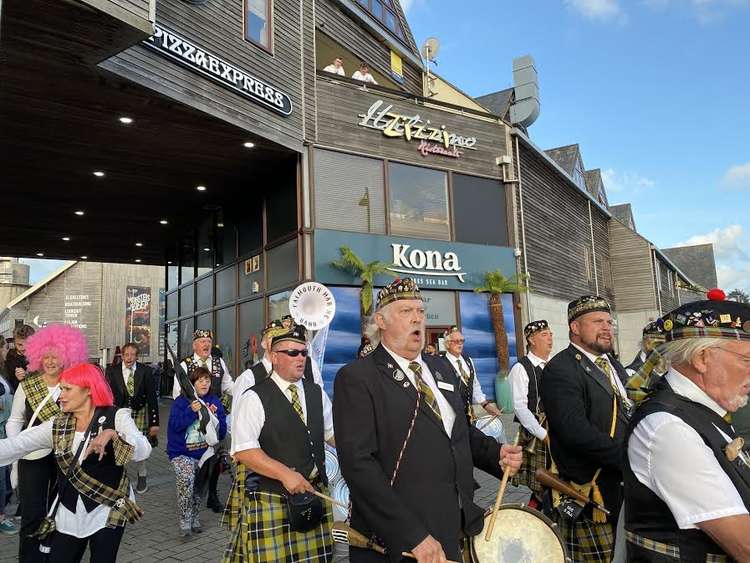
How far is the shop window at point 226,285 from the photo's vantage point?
16.5m

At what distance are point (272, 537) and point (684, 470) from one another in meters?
2.47

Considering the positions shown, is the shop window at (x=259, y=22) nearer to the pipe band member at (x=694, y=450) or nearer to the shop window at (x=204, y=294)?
the shop window at (x=204, y=294)

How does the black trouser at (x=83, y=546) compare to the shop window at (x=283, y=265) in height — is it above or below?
below

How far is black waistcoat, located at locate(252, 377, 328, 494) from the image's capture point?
11.1 feet

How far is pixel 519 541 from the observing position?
101 inches

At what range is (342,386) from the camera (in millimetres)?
2504

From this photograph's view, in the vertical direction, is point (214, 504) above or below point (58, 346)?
below

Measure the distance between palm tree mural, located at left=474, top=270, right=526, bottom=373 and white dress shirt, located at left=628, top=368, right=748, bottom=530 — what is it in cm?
1436

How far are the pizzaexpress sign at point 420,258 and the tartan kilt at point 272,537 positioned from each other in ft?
33.4

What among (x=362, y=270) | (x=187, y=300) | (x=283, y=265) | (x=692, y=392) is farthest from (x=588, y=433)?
(x=187, y=300)

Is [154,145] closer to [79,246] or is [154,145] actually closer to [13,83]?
[13,83]

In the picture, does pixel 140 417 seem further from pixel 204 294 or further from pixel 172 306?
pixel 172 306

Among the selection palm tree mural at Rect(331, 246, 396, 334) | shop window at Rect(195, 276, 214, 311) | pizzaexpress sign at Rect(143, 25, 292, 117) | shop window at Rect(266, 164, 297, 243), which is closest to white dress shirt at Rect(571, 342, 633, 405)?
pizzaexpress sign at Rect(143, 25, 292, 117)

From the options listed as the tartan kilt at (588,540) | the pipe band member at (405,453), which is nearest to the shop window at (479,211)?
the tartan kilt at (588,540)
